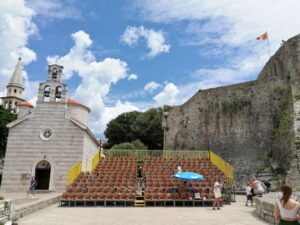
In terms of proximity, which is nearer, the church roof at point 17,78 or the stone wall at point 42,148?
the stone wall at point 42,148

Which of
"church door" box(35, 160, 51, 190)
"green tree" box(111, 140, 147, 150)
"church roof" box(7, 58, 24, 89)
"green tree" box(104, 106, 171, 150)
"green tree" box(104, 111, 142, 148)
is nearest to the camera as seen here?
"church door" box(35, 160, 51, 190)

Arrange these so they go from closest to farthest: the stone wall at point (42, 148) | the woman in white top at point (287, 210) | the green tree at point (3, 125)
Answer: the woman in white top at point (287, 210), the stone wall at point (42, 148), the green tree at point (3, 125)

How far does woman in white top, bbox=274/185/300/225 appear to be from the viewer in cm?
430

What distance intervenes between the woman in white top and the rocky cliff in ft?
45.1

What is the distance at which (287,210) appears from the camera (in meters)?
4.34

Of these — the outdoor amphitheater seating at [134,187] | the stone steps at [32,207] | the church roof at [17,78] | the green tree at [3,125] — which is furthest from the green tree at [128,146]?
the church roof at [17,78]

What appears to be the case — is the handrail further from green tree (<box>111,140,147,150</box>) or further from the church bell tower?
green tree (<box>111,140,147,150</box>)

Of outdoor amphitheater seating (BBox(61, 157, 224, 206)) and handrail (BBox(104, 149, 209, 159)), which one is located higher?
handrail (BBox(104, 149, 209, 159))

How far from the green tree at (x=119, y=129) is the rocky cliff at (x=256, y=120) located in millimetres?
21491

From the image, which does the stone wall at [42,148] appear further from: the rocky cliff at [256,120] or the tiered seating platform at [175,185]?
the rocky cliff at [256,120]

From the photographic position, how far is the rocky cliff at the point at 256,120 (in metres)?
19.7

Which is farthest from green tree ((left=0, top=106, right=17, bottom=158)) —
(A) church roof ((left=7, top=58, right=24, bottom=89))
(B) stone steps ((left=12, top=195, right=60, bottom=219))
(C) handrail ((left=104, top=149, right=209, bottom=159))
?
(A) church roof ((left=7, top=58, right=24, bottom=89))

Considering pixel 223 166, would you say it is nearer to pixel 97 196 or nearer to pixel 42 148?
pixel 97 196

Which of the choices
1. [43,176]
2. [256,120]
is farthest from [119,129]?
[256,120]
